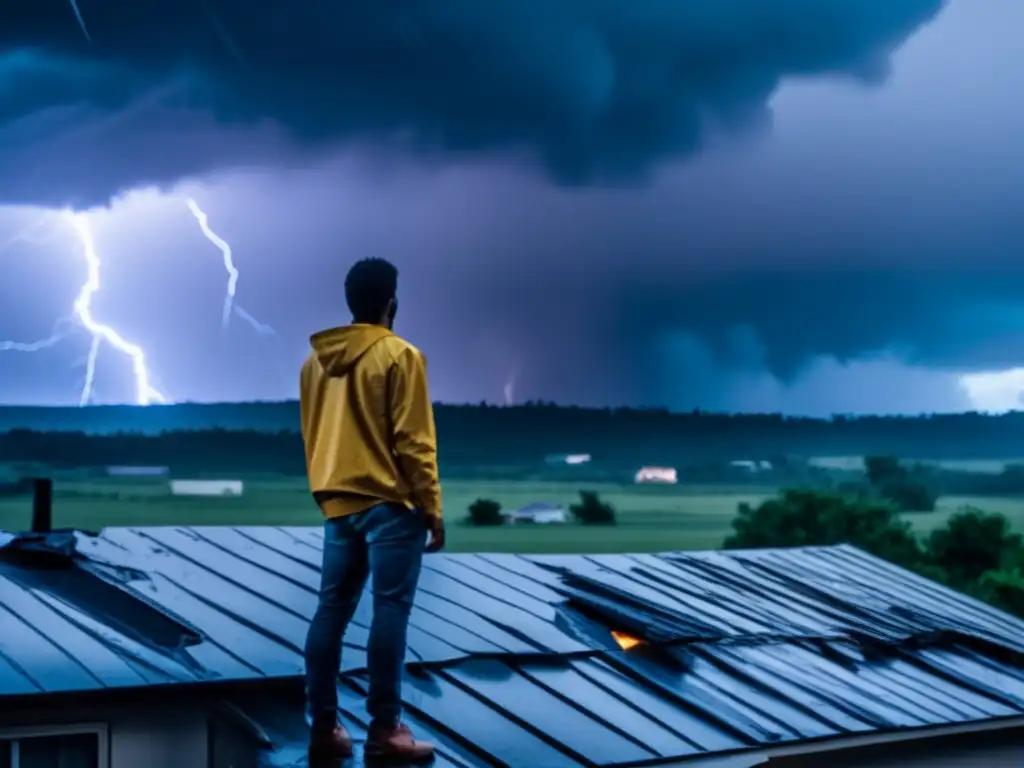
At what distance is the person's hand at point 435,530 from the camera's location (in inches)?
193

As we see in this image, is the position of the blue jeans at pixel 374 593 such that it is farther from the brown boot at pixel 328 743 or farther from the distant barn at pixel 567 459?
the distant barn at pixel 567 459

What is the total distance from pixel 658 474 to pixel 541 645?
4663 centimetres

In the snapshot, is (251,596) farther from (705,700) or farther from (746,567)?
(746,567)

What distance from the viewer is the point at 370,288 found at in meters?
5.05

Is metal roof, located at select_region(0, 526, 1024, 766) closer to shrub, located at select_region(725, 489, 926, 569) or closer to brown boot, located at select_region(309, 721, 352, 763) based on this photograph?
brown boot, located at select_region(309, 721, 352, 763)

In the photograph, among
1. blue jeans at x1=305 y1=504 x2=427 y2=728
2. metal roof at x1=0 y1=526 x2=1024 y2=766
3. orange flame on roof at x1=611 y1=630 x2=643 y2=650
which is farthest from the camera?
orange flame on roof at x1=611 y1=630 x2=643 y2=650

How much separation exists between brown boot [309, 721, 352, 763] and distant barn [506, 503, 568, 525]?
45928mm

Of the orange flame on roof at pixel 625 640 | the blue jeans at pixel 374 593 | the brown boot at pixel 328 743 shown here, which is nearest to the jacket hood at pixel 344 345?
the blue jeans at pixel 374 593

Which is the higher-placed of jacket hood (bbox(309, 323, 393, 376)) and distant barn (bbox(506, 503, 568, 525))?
jacket hood (bbox(309, 323, 393, 376))

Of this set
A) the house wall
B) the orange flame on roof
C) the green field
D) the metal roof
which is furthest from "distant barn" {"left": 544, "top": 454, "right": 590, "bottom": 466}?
the house wall

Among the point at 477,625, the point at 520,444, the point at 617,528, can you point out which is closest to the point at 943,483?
the point at 617,528

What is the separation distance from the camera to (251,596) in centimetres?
703

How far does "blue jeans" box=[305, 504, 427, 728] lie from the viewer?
191 inches

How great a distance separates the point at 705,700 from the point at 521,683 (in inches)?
36.7
